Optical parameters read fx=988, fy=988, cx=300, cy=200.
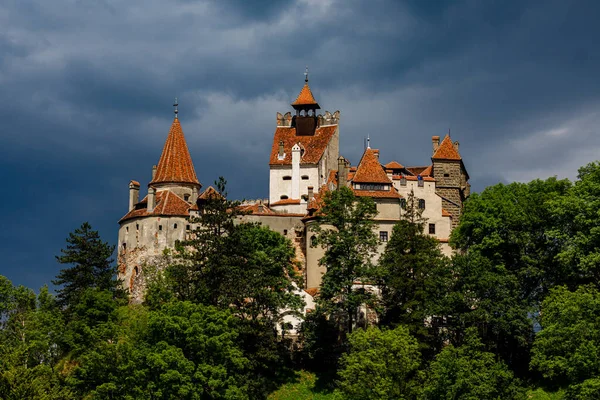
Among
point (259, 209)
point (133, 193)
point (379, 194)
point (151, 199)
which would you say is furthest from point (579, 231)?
point (133, 193)

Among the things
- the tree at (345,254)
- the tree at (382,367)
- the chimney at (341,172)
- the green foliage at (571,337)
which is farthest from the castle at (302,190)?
the green foliage at (571,337)

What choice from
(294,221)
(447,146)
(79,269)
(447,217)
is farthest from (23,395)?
(447,146)

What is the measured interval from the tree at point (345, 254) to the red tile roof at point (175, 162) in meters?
21.6

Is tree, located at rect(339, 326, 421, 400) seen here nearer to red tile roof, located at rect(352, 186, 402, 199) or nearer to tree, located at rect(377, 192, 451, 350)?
tree, located at rect(377, 192, 451, 350)

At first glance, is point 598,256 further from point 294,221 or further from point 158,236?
point 158,236

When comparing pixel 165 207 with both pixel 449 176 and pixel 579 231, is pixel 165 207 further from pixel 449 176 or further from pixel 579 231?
pixel 579 231

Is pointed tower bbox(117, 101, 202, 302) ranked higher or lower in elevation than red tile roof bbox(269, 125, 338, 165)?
lower

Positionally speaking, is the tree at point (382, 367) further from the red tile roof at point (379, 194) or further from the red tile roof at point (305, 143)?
the red tile roof at point (305, 143)

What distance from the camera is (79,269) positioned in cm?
7944

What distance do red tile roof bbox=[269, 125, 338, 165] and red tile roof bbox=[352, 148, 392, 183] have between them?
879cm

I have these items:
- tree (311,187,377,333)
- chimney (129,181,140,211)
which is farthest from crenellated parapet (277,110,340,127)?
tree (311,187,377,333)

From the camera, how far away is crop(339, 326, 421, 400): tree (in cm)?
6059

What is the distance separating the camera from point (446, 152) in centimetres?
9250

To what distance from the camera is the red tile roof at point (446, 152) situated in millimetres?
91812
